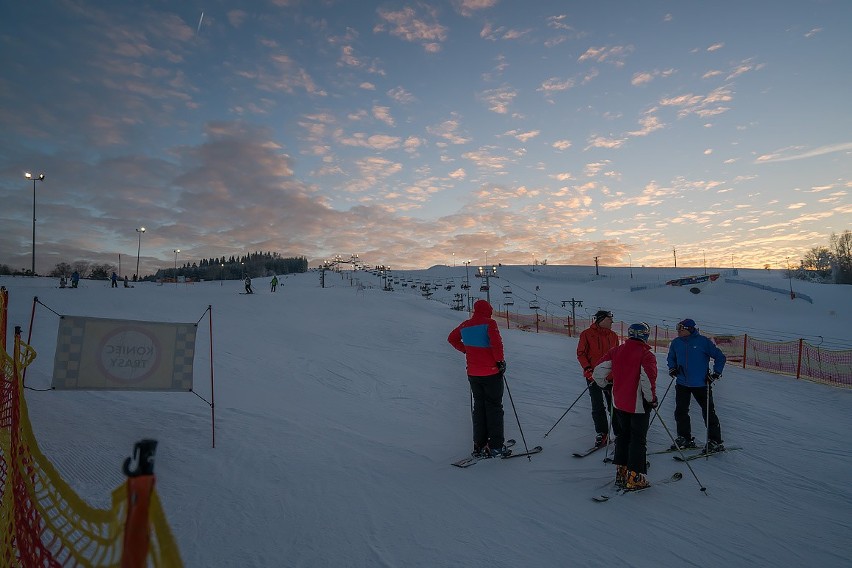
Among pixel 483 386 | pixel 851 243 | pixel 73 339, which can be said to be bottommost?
pixel 483 386

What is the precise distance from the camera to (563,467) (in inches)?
233

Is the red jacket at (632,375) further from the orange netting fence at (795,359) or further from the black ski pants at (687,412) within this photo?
the orange netting fence at (795,359)

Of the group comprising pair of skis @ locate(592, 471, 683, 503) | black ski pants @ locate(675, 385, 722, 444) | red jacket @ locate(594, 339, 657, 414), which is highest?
red jacket @ locate(594, 339, 657, 414)

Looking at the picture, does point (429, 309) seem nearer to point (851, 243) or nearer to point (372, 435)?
point (372, 435)

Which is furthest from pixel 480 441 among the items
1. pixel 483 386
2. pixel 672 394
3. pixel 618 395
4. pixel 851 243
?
pixel 851 243

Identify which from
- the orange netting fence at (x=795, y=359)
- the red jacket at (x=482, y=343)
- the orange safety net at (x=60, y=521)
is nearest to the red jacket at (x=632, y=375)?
the red jacket at (x=482, y=343)

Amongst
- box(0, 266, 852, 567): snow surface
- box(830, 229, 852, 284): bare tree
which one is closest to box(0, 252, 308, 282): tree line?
box(0, 266, 852, 567): snow surface

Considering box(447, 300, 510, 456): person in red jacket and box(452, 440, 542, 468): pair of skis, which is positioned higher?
box(447, 300, 510, 456): person in red jacket

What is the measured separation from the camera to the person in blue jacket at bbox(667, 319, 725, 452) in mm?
6688

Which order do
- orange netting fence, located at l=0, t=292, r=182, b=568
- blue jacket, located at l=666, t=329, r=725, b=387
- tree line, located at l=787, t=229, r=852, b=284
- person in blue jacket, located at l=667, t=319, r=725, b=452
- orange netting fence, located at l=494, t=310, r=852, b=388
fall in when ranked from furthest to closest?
tree line, located at l=787, t=229, r=852, b=284, orange netting fence, located at l=494, t=310, r=852, b=388, blue jacket, located at l=666, t=329, r=725, b=387, person in blue jacket, located at l=667, t=319, r=725, b=452, orange netting fence, located at l=0, t=292, r=182, b=568

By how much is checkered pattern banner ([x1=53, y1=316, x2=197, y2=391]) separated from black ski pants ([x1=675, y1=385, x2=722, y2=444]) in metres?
7.28

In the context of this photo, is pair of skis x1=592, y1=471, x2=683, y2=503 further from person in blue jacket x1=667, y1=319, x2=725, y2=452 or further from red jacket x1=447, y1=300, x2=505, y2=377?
red jacket x1=447, y1=300, x2=505, y2=377

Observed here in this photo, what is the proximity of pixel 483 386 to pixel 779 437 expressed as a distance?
5.74 m

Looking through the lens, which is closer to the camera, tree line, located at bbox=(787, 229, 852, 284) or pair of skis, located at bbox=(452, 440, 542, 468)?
pair of skis, located at bbox=(452, 440, 542, 468)
